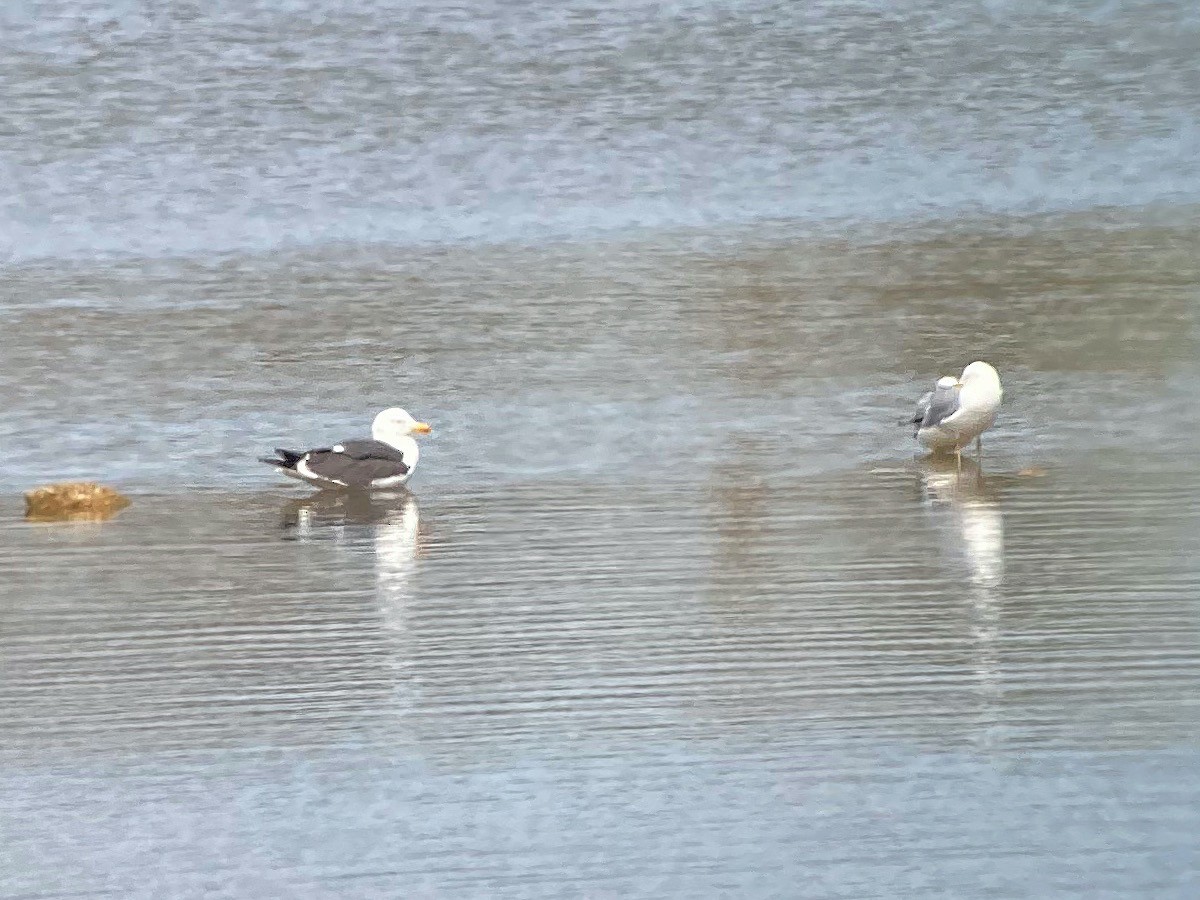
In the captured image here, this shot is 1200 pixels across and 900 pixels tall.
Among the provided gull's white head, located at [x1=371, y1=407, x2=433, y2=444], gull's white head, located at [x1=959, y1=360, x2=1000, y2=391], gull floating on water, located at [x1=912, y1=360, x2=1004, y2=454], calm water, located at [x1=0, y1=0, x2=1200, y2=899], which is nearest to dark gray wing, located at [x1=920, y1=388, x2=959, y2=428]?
gull floating on water, located at [x1=912, y1=360, x2=1004, y2=454]

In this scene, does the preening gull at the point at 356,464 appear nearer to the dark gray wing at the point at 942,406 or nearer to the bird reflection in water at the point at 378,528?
the bird reflection in water at the point at 378,528

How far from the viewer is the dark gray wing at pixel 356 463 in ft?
40.5

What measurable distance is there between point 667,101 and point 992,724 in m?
17.1

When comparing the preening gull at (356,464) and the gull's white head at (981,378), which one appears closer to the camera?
the preening gull at (356,464)

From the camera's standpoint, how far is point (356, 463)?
12.4 m

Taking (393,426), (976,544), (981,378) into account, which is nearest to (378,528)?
(393,426)

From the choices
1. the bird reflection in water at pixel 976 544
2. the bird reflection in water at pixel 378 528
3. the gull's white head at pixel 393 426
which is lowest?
the bird reflection in water at pixel 976 544

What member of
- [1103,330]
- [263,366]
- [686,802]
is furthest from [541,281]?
[686,802]

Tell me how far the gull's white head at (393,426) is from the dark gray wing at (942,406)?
8.05 feet

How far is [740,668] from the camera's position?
8789mm

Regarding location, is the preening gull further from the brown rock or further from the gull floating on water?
the gull floating on water

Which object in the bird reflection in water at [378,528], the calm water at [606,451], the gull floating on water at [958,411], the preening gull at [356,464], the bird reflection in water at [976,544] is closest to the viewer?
the calm water at [606,451]

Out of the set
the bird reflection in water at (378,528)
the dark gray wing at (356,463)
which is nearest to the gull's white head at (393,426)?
the dark gray wing at (356,463)

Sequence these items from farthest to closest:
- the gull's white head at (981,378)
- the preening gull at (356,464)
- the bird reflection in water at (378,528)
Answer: the gull's white head at (981,378), the preening gull at (356,464), the bird reflection in water at (378,528)
